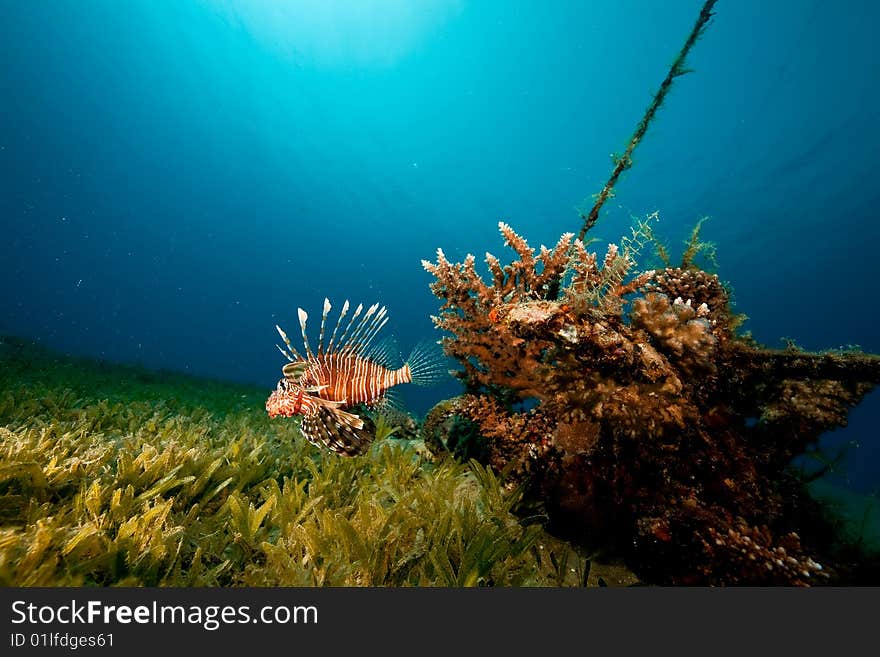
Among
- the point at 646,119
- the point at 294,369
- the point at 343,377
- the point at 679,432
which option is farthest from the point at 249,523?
the point at 646,119

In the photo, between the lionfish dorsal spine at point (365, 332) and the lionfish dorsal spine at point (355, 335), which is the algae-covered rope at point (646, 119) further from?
the lionfish dorsal spine at point (355, 335)

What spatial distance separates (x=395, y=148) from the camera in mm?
59719

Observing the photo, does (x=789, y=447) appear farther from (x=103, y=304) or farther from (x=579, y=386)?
(x=103, y=304)

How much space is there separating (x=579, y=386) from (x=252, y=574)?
2.33 metres

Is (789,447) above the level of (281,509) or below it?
above

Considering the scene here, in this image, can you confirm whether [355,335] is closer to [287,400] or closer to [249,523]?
[287,400]

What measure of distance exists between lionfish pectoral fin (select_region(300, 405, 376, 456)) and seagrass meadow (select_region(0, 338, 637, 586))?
15.7 inches

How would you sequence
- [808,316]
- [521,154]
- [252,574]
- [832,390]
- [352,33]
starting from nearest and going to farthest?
1. [252,574]
2. [832,390]
3. [352,33]
4. [521,154]
5. [808,316]

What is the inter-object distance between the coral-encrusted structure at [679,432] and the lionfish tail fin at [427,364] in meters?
1.32

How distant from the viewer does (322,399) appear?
3.75 meters

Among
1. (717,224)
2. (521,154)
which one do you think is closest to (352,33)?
(521,154)

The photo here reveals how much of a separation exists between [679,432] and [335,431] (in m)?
2.82

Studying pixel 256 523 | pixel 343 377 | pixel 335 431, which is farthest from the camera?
pixel 343 377

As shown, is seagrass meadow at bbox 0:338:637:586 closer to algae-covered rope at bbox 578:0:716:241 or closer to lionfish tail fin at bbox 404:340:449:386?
lionfish tail fin at bbox 404:340:449:386
